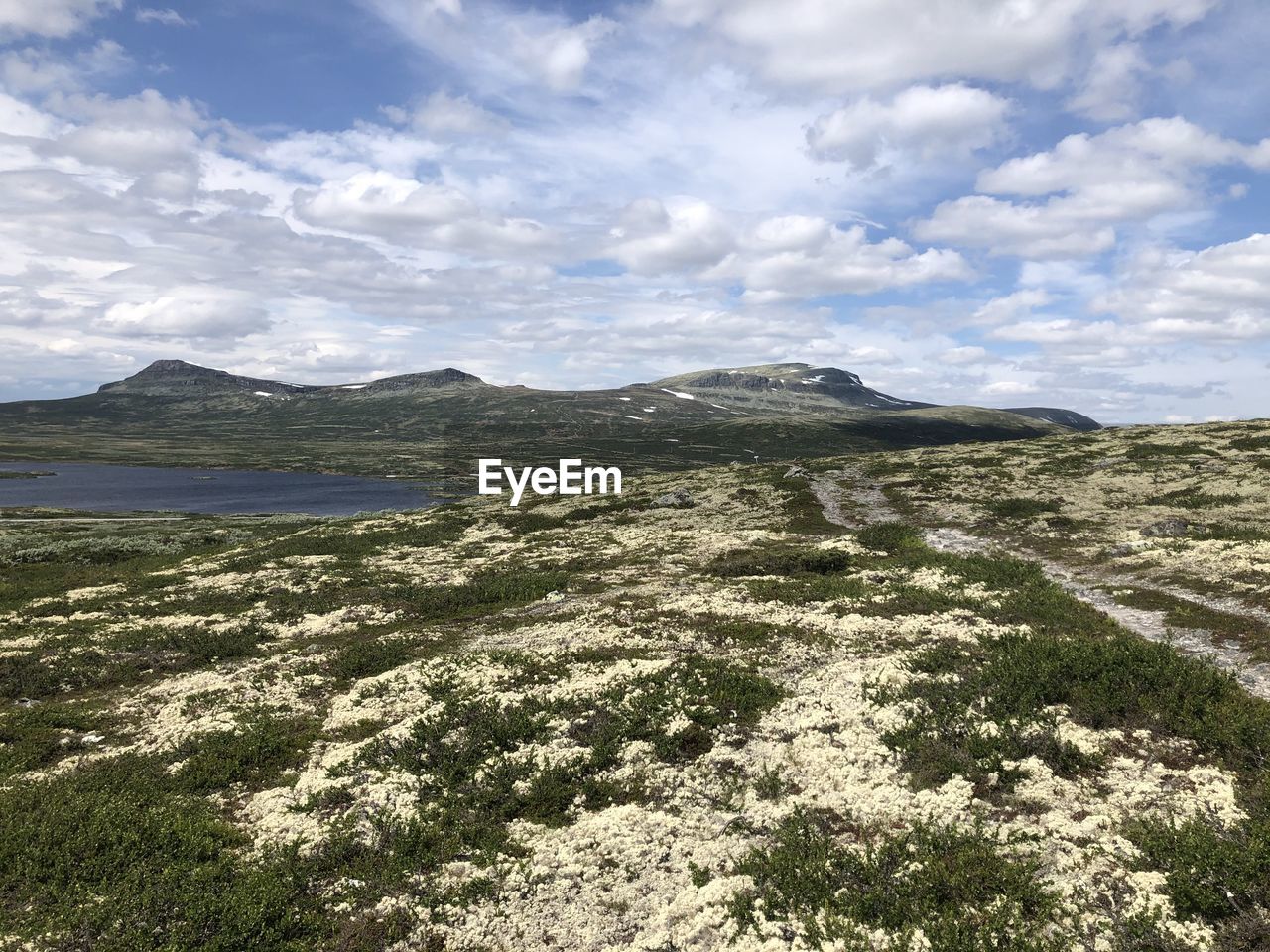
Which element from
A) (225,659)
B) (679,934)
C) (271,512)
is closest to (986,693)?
(679,934)

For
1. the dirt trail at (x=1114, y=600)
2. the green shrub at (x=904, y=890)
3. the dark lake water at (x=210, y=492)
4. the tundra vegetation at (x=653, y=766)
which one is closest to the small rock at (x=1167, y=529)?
the tundra vegetation at (x=653, y=766)

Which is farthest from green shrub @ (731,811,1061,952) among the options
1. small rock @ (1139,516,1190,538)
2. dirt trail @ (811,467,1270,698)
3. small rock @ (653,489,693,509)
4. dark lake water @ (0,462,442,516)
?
dark lake water @ (0,462,442,516)

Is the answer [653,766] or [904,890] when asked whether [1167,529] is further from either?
[653,766]

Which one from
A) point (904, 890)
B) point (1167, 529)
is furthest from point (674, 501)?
point (904, 890)

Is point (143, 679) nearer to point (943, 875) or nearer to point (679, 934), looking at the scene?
point (679, 934)

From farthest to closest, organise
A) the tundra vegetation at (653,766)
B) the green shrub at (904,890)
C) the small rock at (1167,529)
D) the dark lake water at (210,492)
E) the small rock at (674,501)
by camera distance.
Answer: the dark lake water at (210,492) < the small rock at (674,501) < the small rock at (1167,529) < the tundra vegetation at (653,766) < the green shrub at (904,890)

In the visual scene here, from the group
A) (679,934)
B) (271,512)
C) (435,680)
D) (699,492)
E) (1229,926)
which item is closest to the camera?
(1229,926)

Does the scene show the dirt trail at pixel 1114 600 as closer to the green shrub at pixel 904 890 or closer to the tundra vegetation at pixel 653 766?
the tundra vegetation at pixel 653 766
